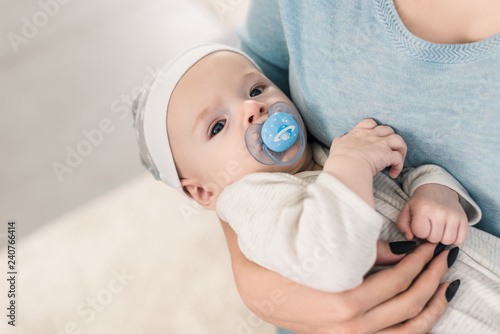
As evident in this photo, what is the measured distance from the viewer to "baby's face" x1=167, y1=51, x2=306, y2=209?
818 millimetres

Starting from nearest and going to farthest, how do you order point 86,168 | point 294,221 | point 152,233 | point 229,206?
point 294,221
point 229,206
point 152,233
point 86,168

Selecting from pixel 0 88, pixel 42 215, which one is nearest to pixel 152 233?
pixel 42 215

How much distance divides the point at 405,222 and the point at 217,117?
408 millimetres

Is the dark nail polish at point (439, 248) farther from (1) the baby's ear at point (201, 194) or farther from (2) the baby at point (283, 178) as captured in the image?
(1) the baby's ear at point (201, 194)

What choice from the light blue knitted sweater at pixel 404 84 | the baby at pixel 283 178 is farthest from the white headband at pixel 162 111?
the light blue knitted sweater at pixel 404 84

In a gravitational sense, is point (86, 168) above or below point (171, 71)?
below

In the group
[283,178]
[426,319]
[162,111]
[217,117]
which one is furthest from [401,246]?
[162,111]

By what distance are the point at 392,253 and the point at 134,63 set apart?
68.5 inches

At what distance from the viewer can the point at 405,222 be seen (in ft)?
2.28

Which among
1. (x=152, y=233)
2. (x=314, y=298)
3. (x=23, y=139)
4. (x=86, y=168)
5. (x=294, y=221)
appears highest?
(x=294, y=221)

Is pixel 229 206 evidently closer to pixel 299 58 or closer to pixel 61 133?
pixel 299 58

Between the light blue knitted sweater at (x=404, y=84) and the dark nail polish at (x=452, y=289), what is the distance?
13 cm

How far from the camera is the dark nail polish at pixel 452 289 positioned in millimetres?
674

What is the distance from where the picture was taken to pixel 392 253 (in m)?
0.69
